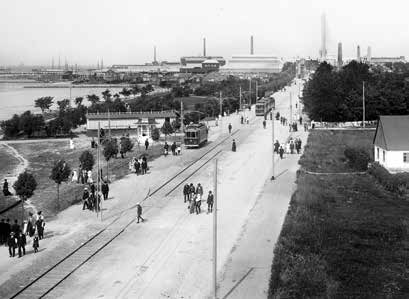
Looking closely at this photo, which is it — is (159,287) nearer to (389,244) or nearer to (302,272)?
(302,272)

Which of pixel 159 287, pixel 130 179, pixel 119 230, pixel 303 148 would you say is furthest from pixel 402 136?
pixel 159 287

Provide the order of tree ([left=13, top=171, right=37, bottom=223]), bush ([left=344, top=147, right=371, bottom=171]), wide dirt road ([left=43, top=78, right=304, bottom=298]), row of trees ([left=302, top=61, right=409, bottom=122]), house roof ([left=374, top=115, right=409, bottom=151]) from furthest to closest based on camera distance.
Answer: row of trees ([left=302, top=61, right=409, bottom=122]) < bush ([left=344, top=147, right=371, bottom=171]) < house roof ([left=374, top=115, right=409, bottom=151]) < tree ([left=13, top=171, right=37, bottom=223]) < wide dirt road ([left=43, top=78, right=304, bottom=298])

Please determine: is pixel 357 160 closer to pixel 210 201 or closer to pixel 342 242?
pixel 210 201

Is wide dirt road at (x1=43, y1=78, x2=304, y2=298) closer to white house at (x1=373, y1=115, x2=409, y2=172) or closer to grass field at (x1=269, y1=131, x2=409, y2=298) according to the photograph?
grass field at (x1=269, y1=131, x2=409, y2=298)

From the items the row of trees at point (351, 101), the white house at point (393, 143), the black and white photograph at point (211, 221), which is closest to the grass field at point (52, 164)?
the black and white photograph at point (211, 221)

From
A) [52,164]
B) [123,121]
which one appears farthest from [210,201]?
[123,121]

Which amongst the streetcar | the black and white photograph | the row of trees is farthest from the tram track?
the row of trees
